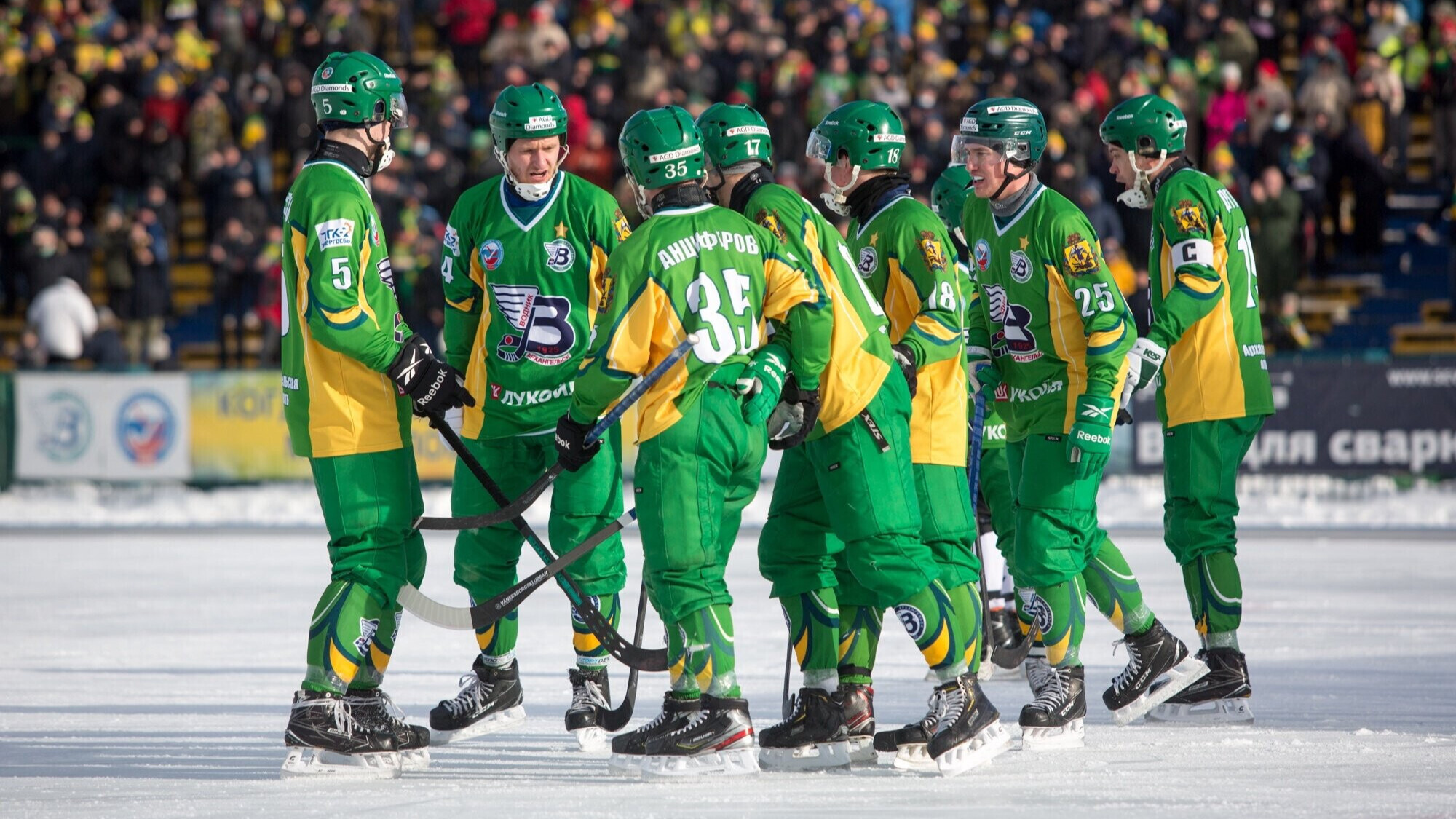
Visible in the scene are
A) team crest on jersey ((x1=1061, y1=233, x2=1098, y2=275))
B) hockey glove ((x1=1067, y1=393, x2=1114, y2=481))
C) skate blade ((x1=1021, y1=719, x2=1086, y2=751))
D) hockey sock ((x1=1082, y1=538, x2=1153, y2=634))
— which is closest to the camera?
skate blade ((x1=1021, y1=719, x2=1086, y2=751))

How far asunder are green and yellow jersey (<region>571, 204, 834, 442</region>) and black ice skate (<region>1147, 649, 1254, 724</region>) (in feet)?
6.68

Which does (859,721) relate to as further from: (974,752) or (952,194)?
(952,194)

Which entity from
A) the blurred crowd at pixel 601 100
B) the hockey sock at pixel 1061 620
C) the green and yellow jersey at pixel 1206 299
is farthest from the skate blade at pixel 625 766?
the blurred crowd at pixel 601 100

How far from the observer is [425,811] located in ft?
14.8

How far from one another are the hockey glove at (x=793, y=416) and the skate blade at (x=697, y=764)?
891 millimetres

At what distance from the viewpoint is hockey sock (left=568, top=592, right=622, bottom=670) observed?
19.7 ft

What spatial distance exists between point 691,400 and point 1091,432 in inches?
57.9

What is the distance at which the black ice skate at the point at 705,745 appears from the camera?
5.05 meters

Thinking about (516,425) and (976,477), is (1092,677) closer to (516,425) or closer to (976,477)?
(976,477)

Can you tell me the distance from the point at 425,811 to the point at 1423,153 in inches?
609

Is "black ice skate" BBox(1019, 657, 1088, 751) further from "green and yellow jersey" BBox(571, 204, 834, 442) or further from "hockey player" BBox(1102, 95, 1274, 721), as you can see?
"green and yellow jersey" BBox(571, 204, 834, 442)

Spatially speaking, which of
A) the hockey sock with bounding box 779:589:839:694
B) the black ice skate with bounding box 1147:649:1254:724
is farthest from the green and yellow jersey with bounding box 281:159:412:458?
the black ice skate with bounding box 1147:649:1254:724

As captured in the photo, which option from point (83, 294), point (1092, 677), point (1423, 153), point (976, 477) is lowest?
point (1092, 677)

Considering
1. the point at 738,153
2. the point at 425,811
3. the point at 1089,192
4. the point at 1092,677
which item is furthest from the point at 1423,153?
the point at 425,811
